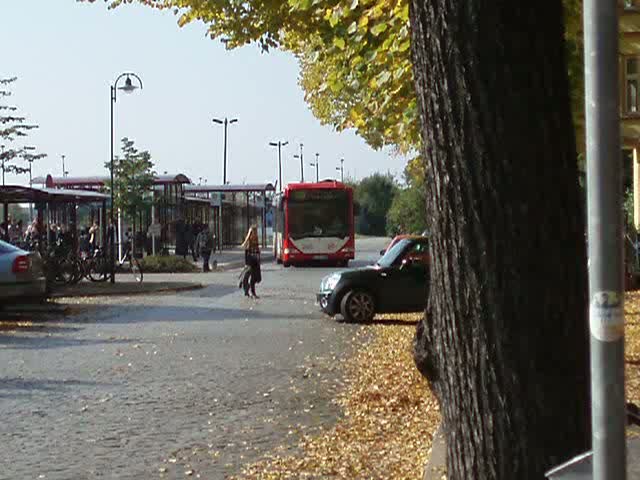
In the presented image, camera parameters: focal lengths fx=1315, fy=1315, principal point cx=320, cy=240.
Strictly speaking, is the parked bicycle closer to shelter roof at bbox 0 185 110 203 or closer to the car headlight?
shelter roof at bbox 0 185 110 203

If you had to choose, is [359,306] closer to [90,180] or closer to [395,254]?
[395,254]

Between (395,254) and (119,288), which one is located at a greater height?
(395,254)

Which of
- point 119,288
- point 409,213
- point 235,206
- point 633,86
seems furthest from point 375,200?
point 119,288

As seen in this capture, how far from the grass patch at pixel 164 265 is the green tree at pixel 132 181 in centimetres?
482

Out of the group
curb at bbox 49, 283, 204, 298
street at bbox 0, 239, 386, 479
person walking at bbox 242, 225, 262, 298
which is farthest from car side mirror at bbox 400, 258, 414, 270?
curb at bbox 49, 283, 204, 298

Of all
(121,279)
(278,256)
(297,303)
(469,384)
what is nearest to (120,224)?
(278,256)

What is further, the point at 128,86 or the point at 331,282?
the point at 128,86

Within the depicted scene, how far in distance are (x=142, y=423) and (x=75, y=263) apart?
2427 cm

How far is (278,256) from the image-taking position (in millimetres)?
56312

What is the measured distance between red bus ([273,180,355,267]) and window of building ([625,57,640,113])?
12200 millimetres

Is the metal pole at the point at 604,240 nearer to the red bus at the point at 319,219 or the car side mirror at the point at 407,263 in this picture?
the car side mirror at the point at 407,263

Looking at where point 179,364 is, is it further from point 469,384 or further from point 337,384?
point 469,384

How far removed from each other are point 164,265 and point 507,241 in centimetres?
4351

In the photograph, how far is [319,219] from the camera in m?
50.0
